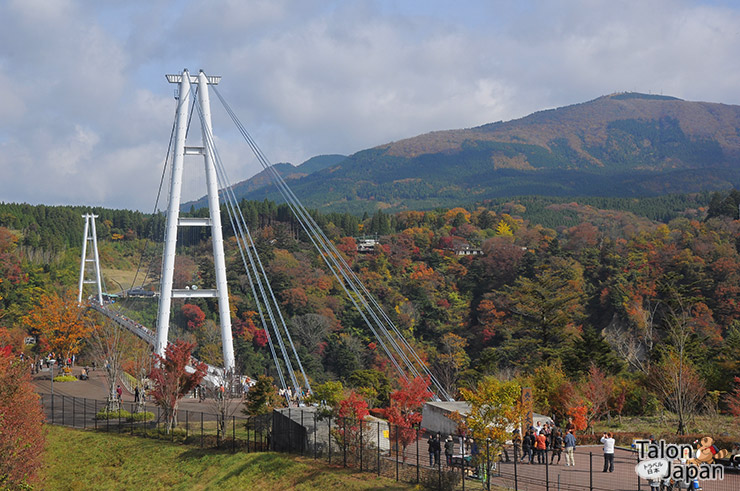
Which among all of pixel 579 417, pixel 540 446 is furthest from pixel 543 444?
pixel 579 417

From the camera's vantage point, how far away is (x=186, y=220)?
32406 millimetres

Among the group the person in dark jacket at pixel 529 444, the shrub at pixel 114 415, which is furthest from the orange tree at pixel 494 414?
the shrub at pixel 114 415

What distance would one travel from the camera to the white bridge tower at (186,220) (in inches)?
1228

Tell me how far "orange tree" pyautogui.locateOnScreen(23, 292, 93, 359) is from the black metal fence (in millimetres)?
20103

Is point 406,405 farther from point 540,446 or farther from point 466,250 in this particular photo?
point 466,250

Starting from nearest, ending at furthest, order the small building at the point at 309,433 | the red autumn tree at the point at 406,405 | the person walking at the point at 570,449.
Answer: the person walking at the point at 570,449 < the small building at the point at 309,433 < the red autumn tree at the point at 406,405

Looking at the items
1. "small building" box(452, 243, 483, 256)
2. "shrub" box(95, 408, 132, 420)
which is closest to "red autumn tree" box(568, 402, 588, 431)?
"shrub" box(95, 408, 132, 420)

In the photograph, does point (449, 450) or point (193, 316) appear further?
point (193, 316)

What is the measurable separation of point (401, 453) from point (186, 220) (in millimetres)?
16353

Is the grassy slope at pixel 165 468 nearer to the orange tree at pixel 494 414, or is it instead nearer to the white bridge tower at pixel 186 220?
the orange tree at pixel 494 414

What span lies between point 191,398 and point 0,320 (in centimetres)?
3507

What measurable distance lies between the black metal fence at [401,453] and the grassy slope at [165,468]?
570 millimetres

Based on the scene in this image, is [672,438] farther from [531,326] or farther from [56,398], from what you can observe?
[56,398]

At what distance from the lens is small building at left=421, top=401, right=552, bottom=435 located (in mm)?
23175
